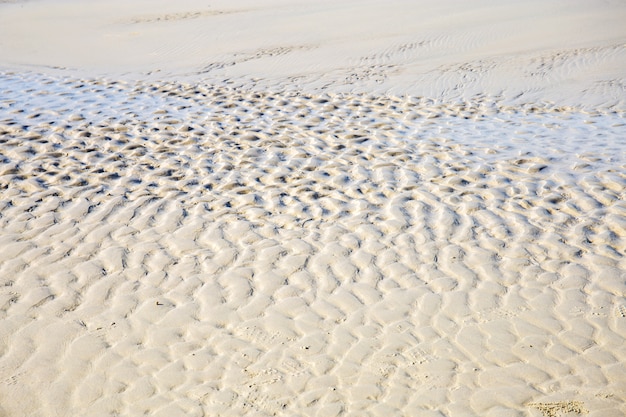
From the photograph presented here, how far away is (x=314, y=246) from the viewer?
486 centimetres

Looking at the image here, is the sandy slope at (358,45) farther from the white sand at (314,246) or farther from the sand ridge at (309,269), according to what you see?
the sand ridge at (309,269)

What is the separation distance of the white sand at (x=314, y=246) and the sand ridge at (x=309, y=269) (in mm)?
18

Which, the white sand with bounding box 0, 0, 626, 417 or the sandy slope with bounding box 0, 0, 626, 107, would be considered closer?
the white sand with bounding box 0, 0, 626, 417

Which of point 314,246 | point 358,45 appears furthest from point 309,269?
point 358,45

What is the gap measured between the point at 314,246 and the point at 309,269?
1.10 ft

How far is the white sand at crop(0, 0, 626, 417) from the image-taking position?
3473mm

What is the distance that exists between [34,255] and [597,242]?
4.45 metres

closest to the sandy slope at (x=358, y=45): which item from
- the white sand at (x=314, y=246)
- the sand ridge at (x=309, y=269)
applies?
the white sand at (x=314, y=246)

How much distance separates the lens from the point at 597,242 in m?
4.86

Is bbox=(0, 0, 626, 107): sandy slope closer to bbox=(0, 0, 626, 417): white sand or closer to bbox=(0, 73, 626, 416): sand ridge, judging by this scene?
bbox=(0, 0, 626, 417): white sand

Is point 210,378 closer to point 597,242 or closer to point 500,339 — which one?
point 500,339

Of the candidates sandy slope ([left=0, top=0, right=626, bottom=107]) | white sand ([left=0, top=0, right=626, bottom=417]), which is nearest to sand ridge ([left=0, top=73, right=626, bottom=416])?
white sand ([left=0, top=0, right=626, bottom=417])

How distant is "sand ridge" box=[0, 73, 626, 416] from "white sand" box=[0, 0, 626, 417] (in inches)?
0.7

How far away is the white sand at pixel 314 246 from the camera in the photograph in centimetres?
347
